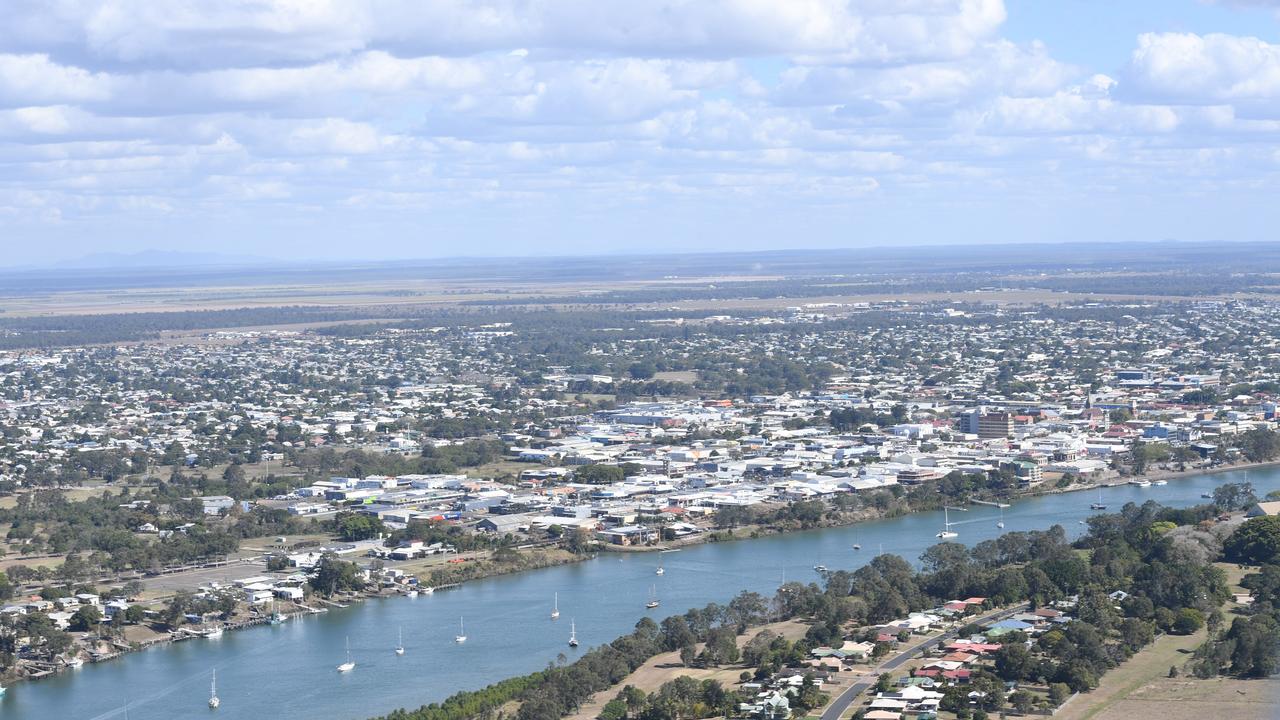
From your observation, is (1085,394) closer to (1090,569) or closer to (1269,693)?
(1090,569)

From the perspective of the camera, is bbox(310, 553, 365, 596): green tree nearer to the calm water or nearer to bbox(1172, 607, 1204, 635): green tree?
the calm water

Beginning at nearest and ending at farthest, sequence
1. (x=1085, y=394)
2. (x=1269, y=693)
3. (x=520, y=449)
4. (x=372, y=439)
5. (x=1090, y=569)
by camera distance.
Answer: (x=1269, y=693) < (x=1090, y=569) < (x=520, y=449) < (x=372, y=439) < (x=1085, y=394)

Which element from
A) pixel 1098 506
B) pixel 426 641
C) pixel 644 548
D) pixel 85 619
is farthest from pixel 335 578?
pixel 1098 506

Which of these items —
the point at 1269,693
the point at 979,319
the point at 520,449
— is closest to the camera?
the point at 1269,693

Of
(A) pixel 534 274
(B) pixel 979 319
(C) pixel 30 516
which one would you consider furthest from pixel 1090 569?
(A) pixel 534 274

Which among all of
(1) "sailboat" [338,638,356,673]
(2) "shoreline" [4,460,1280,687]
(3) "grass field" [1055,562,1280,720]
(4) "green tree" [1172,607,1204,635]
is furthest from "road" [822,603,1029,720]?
(2) "shoreline" [4,460,1280,687]

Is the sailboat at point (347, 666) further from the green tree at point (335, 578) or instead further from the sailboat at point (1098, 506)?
the sailboat at point (1098, 506)
